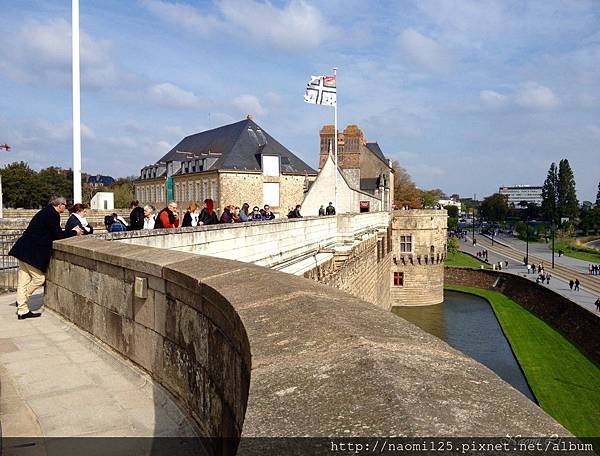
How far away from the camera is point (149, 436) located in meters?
3.85

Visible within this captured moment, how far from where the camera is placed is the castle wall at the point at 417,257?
4928 centimetres

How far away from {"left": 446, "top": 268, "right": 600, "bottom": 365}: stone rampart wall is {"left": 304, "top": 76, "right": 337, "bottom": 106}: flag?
71.7ft

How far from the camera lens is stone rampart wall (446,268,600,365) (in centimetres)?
3351

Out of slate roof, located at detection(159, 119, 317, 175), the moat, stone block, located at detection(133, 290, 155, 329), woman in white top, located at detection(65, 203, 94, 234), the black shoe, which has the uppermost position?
slate roof, located at detection(159, 119, 317, 175)

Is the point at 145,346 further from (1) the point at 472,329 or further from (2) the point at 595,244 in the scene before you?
(2) the point at 595,244

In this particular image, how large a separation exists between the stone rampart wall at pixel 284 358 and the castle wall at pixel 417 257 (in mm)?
45198

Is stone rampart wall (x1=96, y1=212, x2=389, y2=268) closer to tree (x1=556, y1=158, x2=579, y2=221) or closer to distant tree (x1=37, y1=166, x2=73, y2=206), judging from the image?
distant tree (x1=37, y1=166, x2=73, y2=206)

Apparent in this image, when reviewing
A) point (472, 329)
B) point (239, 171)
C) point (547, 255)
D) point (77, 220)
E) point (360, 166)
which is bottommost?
point (472, 329)

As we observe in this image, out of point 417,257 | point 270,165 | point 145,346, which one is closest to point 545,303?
point 417,257

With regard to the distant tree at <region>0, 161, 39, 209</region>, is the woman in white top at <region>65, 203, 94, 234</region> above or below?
below

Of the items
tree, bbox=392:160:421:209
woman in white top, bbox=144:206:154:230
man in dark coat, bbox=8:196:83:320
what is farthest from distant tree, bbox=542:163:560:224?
man in dark coat, bbox=8:196:83:320

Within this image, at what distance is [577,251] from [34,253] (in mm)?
96921

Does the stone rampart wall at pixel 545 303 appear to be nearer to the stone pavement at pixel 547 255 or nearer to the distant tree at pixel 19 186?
the stone pavement at pixel 547 255

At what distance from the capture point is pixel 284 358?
229cm
